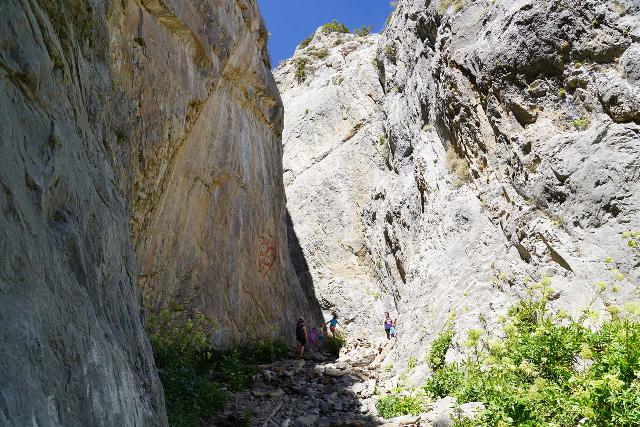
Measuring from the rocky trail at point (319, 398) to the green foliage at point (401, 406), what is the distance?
181 mm

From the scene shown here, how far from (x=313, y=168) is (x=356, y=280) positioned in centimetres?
853

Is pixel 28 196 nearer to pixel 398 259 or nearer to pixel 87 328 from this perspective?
pixel 87 328

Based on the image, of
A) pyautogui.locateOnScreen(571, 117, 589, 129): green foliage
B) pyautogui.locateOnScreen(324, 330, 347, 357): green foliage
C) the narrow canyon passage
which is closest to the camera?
the narrow canyon passage

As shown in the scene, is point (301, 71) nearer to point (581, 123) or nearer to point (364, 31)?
point (364, 31)

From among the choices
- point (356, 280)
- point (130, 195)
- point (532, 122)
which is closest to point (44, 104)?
point (130, 195)

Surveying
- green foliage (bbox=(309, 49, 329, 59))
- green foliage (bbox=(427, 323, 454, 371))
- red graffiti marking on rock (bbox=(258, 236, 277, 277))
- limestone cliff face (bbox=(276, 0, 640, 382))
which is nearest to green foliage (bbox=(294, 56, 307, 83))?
green foliage (bbox=(309, 49, 329, 59))

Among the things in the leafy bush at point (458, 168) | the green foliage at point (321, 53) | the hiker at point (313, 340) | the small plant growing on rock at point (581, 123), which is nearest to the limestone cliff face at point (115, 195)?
the hiker at point (313, 340)

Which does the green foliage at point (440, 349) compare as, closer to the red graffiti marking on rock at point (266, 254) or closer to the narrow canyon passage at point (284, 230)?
the narrow canyon passage at point (284, 230)

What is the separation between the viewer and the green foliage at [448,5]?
1517cm

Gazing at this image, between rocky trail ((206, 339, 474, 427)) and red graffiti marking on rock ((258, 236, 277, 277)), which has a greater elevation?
red graffiti marking on rock ((258, 236, 277, 277))

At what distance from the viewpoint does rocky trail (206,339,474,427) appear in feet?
30.1

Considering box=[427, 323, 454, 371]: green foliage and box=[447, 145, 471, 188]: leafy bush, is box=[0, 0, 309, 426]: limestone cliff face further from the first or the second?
box=[447, 145, 471, 188]: leafy bush

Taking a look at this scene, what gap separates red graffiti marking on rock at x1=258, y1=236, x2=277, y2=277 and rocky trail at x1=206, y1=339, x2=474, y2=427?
149 inches

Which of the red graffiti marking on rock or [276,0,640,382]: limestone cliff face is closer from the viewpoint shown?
[276,0,640,382]: limestone cliff face
